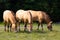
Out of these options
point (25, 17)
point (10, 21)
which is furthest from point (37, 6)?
point (10, 21)

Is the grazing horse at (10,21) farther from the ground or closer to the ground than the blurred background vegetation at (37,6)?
closer to the ground

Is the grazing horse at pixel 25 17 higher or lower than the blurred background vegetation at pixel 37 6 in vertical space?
lower

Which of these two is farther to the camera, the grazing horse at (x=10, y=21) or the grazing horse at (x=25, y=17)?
the grazing horse at (x=25, y=17)

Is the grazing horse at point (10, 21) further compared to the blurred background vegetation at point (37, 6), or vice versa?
the blurred background vegetation at point (37, 6)

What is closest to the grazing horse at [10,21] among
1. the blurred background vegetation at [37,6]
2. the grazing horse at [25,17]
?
the grazing horse at [25,17]

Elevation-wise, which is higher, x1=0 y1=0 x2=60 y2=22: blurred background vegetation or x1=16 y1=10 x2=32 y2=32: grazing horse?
x1=0 y1=0 x2=60 y2=22: blurred background vegetation

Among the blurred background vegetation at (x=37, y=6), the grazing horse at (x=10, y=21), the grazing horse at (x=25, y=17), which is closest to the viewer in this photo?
the grazing horse at (x=10, y=21)

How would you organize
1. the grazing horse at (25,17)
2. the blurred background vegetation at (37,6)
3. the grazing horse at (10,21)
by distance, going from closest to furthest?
1. the grazing horse at (10,21)
2. the grazing horse at (25,17)
3. the blurred background vegetation at (37,6)

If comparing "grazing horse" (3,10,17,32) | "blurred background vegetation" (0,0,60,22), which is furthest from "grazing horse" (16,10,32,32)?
"blurred background vegetation" (0,0,60,22)

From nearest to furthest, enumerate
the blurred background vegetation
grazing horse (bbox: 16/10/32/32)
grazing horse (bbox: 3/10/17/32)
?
grazing horse (bbox: 3/10/17/32) → grazing horse (bbox: 16/10/32/32) → the blurred background vegetation

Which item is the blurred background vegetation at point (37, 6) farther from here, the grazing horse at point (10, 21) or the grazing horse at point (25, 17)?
the grazing horse at point (10, 21)

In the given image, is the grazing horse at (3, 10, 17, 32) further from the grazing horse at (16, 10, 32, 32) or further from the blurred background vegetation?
the blurred background vegetation

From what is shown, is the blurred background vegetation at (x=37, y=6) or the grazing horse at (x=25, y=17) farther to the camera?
the blurred background vegetation at (x=37, y=6)

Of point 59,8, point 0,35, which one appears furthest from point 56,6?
point 0,35
